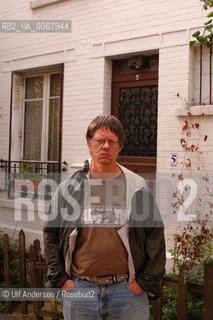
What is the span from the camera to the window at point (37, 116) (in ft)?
24.2

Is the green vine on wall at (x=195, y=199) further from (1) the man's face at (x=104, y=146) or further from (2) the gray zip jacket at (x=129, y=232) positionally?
(1) the man's face at (x=104, y=146)

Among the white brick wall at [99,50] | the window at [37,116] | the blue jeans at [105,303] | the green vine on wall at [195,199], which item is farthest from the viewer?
the window at [37,116]

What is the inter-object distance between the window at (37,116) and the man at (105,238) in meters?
4.66

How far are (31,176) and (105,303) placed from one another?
16.7 feet

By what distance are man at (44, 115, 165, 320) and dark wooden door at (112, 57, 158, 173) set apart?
135 inches

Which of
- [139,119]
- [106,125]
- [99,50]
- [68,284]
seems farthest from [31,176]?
[106,125]

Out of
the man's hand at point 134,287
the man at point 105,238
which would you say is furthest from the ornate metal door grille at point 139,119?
the man's hand at point 134,287

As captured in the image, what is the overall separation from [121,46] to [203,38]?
356cm

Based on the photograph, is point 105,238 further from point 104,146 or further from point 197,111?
point 197,111

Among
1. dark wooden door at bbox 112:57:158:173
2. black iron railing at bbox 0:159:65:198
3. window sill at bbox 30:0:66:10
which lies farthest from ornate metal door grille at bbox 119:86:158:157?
window sill at bbox 30:0:66:10

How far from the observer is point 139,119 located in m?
6.09

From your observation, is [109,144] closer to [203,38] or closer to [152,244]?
[152,244]

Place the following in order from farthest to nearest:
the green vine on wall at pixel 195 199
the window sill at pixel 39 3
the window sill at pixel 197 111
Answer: the window sill at pixel 39 3, the window sill at pixel 197 111, the green vine on wall at pixel 195 199

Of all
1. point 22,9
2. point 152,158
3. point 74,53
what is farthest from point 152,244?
point 22,9
